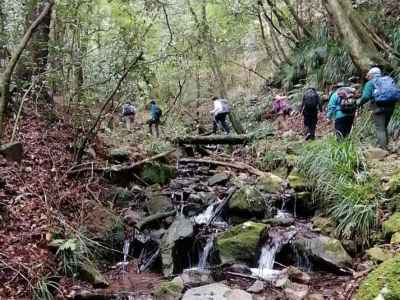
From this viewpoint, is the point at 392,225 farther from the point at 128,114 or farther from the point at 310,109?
the point at 128,114

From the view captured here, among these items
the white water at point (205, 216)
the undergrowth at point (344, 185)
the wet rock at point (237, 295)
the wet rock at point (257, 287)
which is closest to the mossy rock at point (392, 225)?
the undergrowth at point (344, 185)

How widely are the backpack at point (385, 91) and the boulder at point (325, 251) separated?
2964 millimetres

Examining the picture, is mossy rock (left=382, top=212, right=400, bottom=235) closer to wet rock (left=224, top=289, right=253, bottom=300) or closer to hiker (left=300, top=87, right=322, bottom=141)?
wet rock (left=224, top=289, right=253, bottom=300)

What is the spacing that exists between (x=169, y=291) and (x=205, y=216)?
290 cm

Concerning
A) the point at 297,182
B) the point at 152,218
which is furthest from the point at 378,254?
the point at 152,218

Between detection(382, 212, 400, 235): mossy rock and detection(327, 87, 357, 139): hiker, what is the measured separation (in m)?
3.21

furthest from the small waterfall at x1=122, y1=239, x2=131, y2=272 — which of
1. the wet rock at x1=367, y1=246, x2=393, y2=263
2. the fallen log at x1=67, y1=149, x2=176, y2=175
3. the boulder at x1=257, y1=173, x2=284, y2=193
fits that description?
the wet rock at x1=367, y1=246, x2=393, y2=263

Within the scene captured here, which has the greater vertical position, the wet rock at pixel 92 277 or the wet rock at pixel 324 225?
the wet rock at pixel 324 225

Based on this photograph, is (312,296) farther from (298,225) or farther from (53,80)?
(53,80)


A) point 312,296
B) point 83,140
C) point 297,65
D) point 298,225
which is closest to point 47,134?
point 83,140

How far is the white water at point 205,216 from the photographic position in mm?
8727

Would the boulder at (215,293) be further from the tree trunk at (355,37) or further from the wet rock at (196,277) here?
the tree trunk at (355,37)

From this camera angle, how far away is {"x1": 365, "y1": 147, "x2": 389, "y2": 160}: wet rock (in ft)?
26.4

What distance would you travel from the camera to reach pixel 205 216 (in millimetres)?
8914
